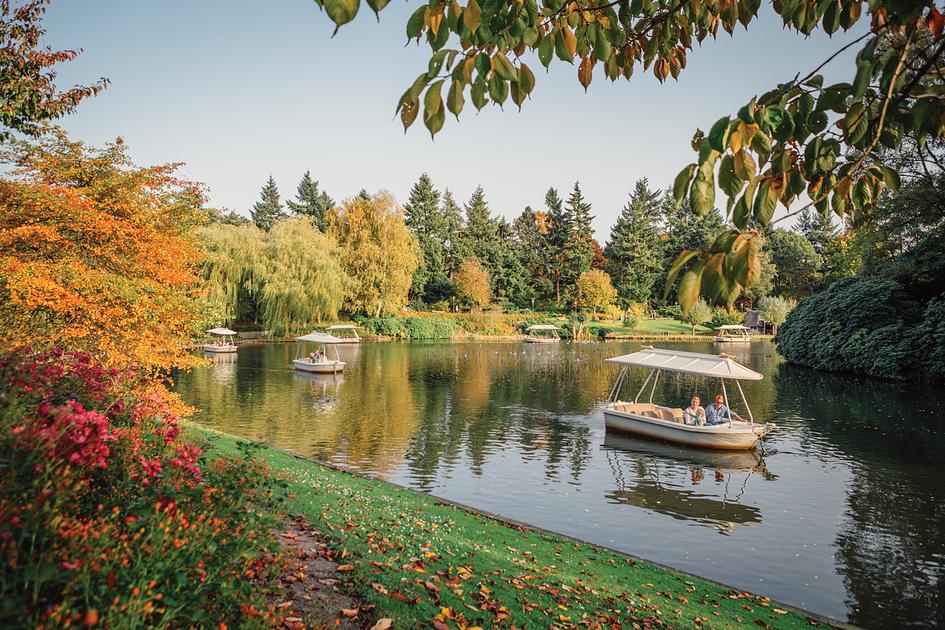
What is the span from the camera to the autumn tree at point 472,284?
246 ft

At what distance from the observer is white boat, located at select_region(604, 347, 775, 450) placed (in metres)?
17.4

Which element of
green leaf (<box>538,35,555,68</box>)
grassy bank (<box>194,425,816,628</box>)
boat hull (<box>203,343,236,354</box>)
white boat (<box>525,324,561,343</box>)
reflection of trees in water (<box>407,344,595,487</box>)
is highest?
green leaf (<box>538,35,555,68</box>)

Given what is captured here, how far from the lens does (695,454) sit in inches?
688

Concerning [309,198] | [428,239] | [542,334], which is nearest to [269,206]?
[309,198]

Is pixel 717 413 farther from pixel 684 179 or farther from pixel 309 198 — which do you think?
pixel 309 198

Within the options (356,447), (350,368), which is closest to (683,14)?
(356,447)

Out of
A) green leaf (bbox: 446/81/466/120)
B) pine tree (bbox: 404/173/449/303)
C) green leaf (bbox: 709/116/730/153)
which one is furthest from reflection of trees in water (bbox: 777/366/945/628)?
pine tree (bbox: 404/173/449/303)

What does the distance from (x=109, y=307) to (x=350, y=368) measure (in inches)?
992

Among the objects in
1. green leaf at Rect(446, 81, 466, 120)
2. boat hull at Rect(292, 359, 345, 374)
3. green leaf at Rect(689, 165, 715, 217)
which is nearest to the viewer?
green leaf at Rect(689, 165, 715, 217)

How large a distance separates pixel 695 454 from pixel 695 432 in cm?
68

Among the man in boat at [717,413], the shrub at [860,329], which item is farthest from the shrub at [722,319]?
the man in boat at [717,413]

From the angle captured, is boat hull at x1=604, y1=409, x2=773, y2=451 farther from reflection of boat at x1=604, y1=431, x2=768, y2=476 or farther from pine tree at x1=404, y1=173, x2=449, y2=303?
pine tree at x1=404, y1=173, x2=449, y2=303

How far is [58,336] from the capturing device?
11.0 m

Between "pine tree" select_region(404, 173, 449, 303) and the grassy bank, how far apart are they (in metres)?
68.2
